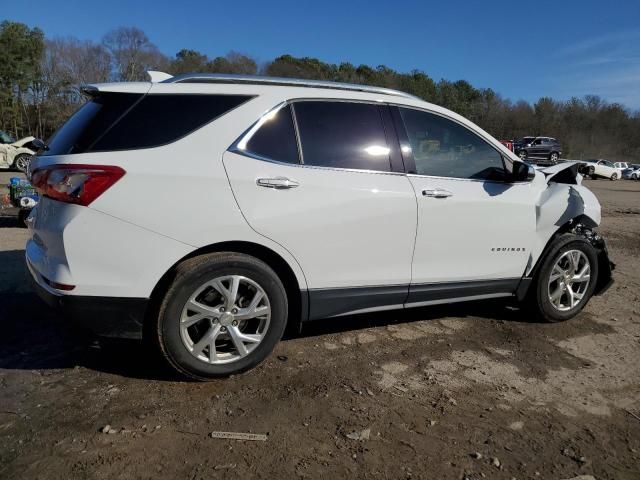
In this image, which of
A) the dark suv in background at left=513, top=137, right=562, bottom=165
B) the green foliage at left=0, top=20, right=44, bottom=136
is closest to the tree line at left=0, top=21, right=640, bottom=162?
the green foliage at left=0, top=20, right=44, bottom=136

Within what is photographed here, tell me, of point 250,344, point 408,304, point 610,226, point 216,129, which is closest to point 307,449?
point 250,344

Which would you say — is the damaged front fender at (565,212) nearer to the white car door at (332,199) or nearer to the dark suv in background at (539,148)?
the white car door at (332,199)

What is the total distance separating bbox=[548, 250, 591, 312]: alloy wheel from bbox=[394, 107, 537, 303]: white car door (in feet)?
1.42

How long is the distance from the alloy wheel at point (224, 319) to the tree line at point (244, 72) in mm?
26725

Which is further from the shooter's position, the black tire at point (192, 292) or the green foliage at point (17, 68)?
the green foliage at point (17, 68)

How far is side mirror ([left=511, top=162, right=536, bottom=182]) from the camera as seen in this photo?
407cm

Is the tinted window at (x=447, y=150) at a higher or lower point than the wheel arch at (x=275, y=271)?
higher

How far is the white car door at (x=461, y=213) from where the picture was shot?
12.3ft

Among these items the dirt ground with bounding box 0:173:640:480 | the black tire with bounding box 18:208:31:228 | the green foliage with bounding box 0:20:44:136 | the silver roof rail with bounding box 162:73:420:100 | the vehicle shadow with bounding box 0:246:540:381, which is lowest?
the dirt ground with bounding box 0:173:640:480

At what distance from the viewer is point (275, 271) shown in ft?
11.1

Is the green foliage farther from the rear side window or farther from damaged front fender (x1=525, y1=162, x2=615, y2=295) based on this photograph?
damaged front fender (x1=525, y1=162, x2=615, y2=295)

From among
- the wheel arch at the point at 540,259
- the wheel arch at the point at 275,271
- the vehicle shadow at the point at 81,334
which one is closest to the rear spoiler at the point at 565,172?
the wheel arch at the point at 540,259

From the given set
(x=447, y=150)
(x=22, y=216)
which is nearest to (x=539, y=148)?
(x=22, y=216)

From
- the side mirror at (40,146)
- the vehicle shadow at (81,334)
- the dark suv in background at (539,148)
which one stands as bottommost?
the vehicle shadow at (81,334)
